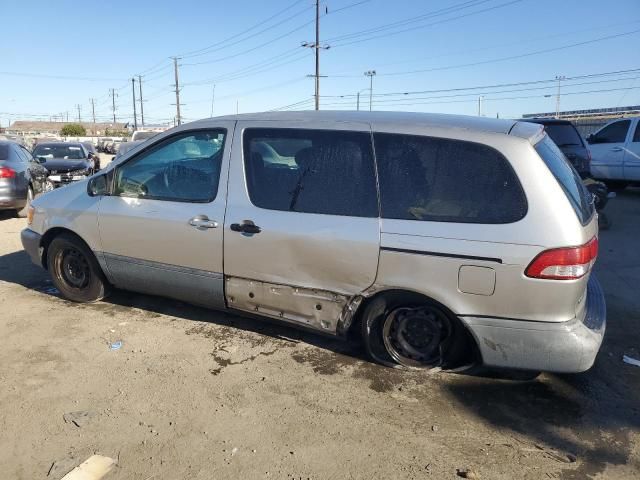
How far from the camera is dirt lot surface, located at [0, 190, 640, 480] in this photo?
262 cm

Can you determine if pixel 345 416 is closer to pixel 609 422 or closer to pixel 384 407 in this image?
pixel 384 407

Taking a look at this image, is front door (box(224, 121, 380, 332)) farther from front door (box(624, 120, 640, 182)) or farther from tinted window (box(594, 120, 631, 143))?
tinted window (box(594, 120, 631, 143))

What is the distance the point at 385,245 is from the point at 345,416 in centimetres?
109

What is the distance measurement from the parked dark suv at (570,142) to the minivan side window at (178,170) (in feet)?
27.7

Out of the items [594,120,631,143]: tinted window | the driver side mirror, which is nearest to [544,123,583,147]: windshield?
[594,120,631,143]: tinted window

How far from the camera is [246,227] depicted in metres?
3.68

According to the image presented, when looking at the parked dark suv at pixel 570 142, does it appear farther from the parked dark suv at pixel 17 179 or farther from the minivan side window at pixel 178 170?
the parked dark suv at pixel 17 179

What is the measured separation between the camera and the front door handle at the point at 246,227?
3.65m

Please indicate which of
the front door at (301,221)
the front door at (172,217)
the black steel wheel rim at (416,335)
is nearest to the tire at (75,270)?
the front door at (172,217)

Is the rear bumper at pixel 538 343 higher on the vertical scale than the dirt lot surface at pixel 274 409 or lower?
higher

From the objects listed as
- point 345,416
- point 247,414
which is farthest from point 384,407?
point 247,414

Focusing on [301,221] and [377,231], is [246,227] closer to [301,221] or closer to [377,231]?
[301,221]

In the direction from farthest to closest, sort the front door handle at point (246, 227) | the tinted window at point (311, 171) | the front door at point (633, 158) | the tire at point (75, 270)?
the front door at point (633, 158)
the tire at point (75, 270)
the front door handle at point (246, 227)
the tinted window at point (311, 171)

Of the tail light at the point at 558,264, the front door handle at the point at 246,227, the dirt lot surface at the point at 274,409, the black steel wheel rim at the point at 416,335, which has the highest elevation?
the front door handle at the point at 246,227
